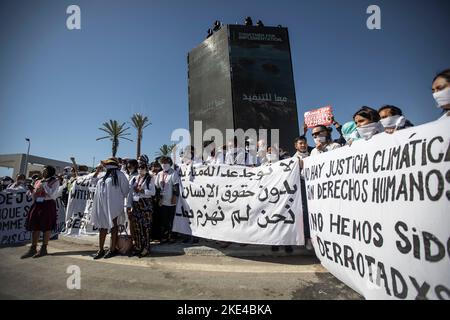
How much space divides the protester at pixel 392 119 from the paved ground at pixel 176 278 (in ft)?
6.51

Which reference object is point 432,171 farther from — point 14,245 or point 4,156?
point 4,156

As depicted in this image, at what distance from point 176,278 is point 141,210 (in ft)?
6.44

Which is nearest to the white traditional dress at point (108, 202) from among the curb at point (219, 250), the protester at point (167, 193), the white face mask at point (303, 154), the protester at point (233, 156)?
the protester at point (167, 193)

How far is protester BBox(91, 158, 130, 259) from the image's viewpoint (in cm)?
466

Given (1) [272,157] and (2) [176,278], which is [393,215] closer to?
(2) [176,278]

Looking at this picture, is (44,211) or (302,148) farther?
(44,211)

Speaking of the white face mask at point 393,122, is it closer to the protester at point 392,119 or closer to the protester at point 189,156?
the protester at point 392,119

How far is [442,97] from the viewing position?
7.19 ft

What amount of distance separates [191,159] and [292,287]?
3608mm

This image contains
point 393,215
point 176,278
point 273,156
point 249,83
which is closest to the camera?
point 393,215

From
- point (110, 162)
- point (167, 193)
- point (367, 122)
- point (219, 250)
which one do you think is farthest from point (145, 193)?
point (367, 122)

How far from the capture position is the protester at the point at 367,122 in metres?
2.90

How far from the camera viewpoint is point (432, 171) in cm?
190
